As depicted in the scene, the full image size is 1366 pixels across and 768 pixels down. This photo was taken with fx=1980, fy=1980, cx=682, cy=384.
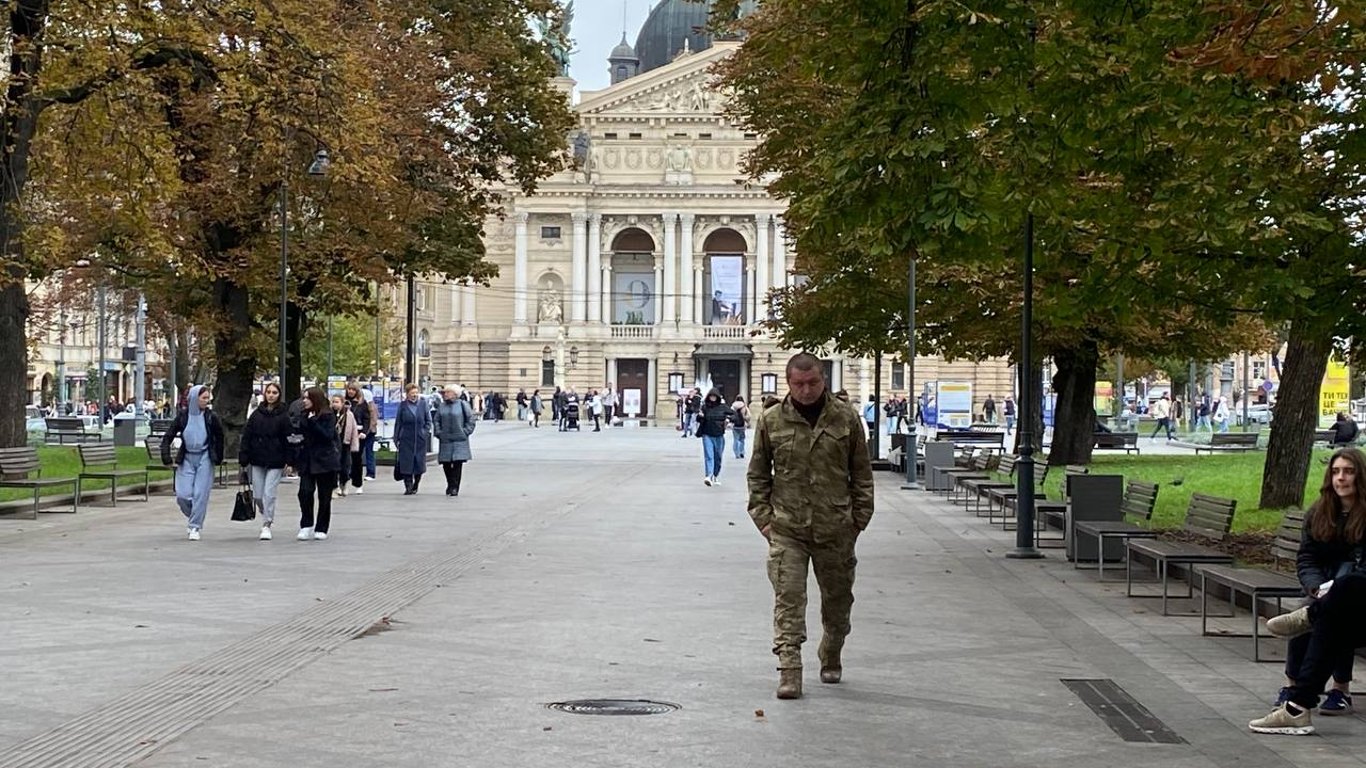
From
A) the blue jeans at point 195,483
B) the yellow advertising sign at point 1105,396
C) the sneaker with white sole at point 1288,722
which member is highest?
the yellow advertising sign at point 1105,396

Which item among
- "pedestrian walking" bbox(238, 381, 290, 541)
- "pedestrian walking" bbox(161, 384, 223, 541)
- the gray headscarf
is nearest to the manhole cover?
"pedestrian walking" bbox(238, 381, 290, 541)

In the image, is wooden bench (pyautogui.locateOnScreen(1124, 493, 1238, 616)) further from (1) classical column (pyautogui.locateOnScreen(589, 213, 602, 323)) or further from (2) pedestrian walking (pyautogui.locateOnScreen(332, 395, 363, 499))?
(1) classical column (pyautogui.locateOnScreen(589, 213, 602, 323))

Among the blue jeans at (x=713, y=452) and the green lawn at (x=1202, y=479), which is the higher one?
the blue jeans at (x=713, y=452)

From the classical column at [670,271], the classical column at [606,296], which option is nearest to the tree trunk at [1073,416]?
the classical column at [670,271]

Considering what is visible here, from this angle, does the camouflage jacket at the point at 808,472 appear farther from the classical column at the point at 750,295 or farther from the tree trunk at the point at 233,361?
the classical column at the point at 750,295

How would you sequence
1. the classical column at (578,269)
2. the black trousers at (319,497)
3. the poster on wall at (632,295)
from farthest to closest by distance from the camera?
→ 1. the poster on wall at (632,295)
2. the classical column at (578,269)
3. the black trousers at (319,497)

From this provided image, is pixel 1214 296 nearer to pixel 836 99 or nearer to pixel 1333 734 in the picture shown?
pixel 836 99

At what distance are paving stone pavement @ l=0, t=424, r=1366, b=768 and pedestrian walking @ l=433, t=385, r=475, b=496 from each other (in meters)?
8.42

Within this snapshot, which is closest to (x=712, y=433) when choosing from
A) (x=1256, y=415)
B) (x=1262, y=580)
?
(x=1262, y=580)

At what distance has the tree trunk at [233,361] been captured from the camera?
36.8m

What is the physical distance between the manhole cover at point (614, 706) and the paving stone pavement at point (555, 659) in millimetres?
114

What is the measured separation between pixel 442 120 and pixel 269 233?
4.73m

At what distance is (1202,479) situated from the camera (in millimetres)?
33906

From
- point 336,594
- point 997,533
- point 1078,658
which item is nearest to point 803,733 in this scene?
point 1078,658
